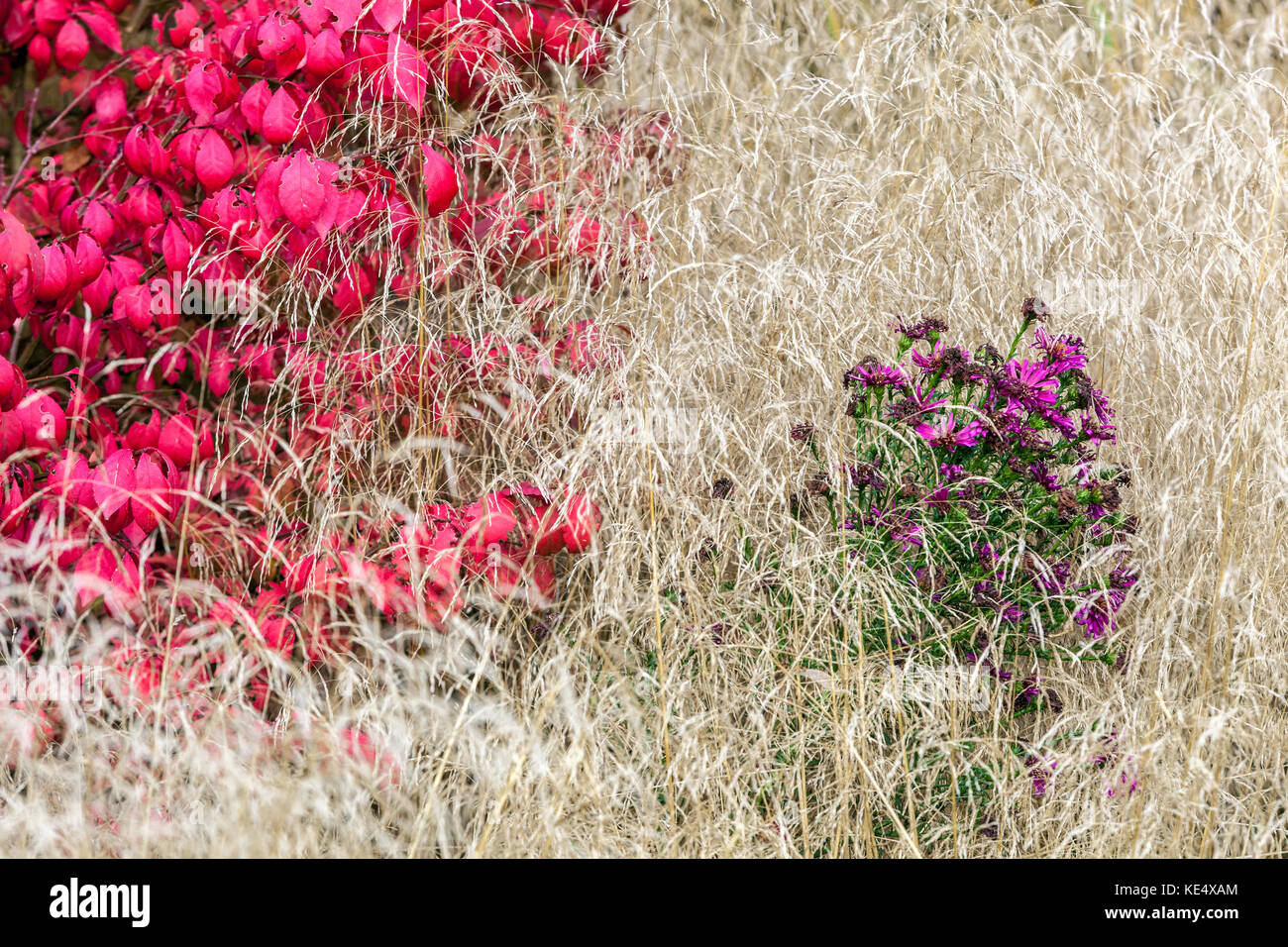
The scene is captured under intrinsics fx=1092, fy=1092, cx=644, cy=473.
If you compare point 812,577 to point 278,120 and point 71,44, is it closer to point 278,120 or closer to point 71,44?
point 278,120

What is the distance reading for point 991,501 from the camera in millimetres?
1851

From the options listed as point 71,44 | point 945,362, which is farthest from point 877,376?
point 71,44

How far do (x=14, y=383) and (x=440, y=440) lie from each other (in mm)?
774

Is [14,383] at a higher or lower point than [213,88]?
lower

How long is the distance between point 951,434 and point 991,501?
0.15m

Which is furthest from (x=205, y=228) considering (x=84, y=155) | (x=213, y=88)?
(x=84, y=155)

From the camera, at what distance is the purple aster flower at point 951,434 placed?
1778 millimetres

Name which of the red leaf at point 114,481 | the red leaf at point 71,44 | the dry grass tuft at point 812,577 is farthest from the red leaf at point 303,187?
the red leaf at point 71,44

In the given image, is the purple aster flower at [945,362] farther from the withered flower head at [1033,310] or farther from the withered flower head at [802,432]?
the withered flower head at [802,432]

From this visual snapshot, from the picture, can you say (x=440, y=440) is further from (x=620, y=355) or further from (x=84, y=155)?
(x=84, y=155)

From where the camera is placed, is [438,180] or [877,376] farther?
[438,180]
